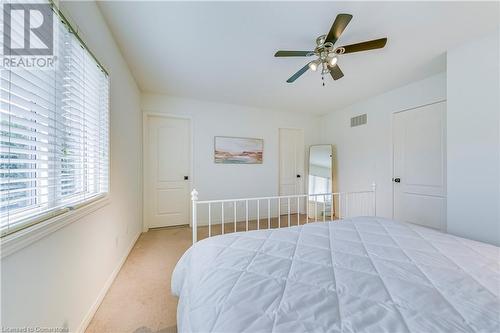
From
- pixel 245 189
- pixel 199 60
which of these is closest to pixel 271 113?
pixel 245 189

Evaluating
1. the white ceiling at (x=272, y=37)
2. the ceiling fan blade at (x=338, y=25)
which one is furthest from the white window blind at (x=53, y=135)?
the ceiling fan blade at (x=338, y=25)

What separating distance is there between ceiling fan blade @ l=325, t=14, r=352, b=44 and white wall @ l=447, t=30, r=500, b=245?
153 centimetres

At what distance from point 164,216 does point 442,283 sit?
3.52 metres

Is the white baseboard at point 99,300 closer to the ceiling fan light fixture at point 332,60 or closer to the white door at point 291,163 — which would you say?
the ceiling fan light fixture at point 332,60

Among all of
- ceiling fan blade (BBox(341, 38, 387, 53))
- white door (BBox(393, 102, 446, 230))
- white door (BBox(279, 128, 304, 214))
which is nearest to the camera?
ceiling fan blade (BBox(341, 38, 387, 53))

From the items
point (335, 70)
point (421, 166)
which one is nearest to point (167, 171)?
point (335, 70)

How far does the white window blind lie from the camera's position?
2.58ft

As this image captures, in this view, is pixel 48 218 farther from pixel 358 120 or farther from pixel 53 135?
pixel 358 120

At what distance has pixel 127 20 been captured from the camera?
A: 1622mm

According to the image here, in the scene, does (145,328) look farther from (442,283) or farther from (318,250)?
(442,283)

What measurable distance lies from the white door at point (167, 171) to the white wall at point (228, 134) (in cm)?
17

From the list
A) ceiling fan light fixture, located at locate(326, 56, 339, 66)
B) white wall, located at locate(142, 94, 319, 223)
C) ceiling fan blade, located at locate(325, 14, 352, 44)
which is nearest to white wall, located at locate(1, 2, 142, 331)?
white wall, located at locate(142, 94, 319, 223)

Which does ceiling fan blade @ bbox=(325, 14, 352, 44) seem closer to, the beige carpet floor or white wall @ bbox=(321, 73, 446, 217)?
white wall @ bbox=(321, 73, 446, 217)

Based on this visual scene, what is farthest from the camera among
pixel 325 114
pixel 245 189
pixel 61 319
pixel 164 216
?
pixel 325 114
